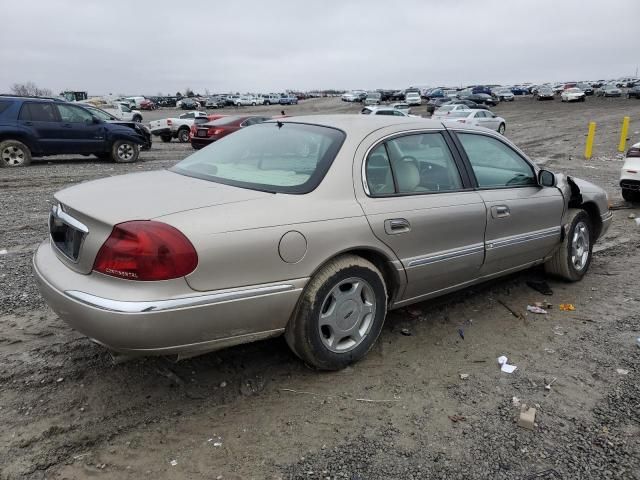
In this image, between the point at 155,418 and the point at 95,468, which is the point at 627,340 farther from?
the point at 95,468

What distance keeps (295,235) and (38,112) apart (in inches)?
490

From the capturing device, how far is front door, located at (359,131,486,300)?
341cm

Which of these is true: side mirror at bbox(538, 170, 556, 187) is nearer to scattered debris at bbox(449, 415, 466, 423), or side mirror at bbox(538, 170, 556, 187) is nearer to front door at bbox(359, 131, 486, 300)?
front door at bbox(359, 131, 486, 300)

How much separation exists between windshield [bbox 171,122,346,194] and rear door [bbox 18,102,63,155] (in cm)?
1086

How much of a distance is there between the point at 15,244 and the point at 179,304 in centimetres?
453

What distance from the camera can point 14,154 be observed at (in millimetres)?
12789

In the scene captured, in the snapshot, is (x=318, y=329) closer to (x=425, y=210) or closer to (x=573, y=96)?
(x=425, y=210)

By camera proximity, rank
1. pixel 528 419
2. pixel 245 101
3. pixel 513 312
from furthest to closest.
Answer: pixel 245 101 < pixel 513 312 < pixel 528 419

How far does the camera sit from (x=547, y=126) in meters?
29.0

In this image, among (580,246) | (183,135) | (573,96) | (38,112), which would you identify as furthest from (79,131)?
(573,96)

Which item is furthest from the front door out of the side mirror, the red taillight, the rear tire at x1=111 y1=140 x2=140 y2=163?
the rear tire at x1=111 y1=140 x2=140 y2=163


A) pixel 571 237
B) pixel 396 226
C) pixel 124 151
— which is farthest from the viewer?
pixel 124 151

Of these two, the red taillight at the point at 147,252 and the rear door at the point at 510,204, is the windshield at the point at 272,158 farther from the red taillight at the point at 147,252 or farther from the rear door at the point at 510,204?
the rear door at the point at 510,204

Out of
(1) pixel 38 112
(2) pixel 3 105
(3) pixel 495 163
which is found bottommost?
(3) pixel 495 163
